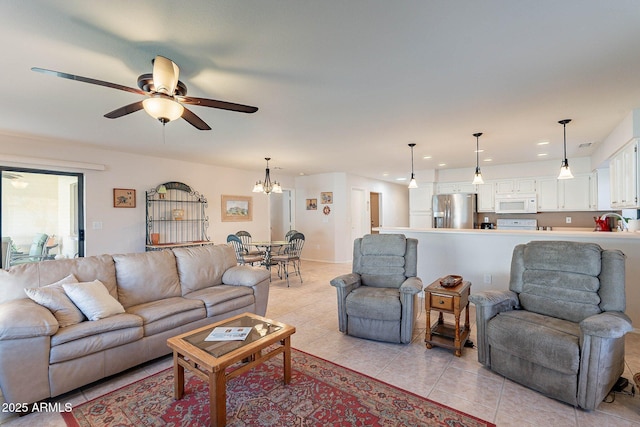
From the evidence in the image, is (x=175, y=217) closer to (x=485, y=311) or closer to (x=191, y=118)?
(x=191, y=118)

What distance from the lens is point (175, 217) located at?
5602 millimetres

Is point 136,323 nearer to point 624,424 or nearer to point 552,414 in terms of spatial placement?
point 552,414

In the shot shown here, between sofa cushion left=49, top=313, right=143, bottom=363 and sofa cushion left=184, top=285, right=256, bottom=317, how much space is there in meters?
0.63

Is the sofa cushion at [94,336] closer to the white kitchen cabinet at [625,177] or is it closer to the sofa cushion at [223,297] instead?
the sofa cushion at [223,297]

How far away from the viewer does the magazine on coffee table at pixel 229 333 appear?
1.98 metres

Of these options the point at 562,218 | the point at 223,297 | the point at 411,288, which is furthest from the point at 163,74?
the point at 562,218

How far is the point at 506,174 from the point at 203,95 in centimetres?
653

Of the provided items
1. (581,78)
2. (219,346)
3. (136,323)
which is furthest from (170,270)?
(581,78)

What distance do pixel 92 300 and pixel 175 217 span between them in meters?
3.58

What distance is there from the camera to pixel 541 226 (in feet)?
20.7

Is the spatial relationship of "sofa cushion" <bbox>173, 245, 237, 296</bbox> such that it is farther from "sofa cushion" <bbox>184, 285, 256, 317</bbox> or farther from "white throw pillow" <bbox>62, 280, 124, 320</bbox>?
"white throw pillow" <bbox>62, 280, 124, 320</bbox>

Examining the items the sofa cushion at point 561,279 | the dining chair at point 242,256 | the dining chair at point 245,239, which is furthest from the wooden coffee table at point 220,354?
the dining chair at point 245,239

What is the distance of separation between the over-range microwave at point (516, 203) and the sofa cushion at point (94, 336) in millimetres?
7028

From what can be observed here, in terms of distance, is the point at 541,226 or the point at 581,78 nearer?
the point at 581,78
